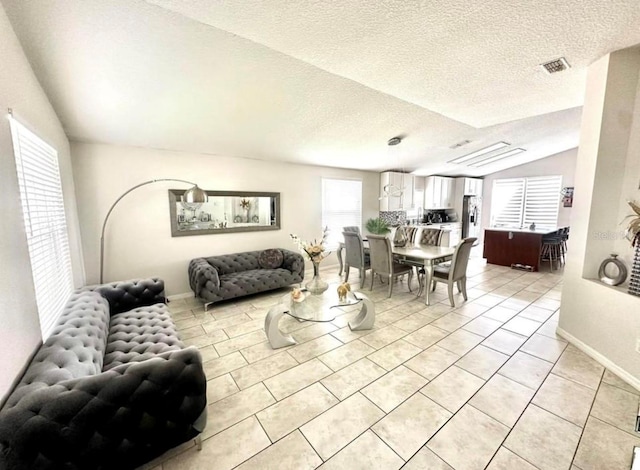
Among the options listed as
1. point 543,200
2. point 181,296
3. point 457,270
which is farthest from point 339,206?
point 543,200

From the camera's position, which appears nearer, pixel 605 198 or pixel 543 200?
pixel 605 198

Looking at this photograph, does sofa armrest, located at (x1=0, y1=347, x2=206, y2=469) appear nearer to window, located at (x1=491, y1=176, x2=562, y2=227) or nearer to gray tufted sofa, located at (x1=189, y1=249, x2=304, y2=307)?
gray tufted sofa, located at (x1=189, y1=249, x2=304, y2=307)

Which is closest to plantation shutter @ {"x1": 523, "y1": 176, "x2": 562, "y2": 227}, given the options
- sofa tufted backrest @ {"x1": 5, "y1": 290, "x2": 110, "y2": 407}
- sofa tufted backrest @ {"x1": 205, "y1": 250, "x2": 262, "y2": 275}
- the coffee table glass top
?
the coffee table glass top

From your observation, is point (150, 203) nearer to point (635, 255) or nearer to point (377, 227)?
point (377, 227)

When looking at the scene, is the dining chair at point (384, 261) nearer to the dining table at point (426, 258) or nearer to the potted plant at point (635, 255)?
the dining table at point (426, 258)

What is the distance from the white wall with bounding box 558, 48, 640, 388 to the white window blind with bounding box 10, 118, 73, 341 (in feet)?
14.9

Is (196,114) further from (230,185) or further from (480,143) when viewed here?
(480,143)

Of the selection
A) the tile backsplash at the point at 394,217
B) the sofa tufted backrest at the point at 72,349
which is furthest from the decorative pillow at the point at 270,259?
the tile backsplash at the point at 394,217

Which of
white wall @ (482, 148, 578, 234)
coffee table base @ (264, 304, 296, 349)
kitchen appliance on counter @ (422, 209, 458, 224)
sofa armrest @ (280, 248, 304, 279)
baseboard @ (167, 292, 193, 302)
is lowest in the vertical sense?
baseboard @ (167, 292, 193, 302)

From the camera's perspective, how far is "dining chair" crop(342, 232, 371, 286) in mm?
4512

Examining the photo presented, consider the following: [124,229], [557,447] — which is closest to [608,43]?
[557,447]

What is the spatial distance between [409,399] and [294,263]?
2826 mm

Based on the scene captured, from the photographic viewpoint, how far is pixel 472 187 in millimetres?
8273

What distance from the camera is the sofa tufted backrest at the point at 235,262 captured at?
13.8 ft
